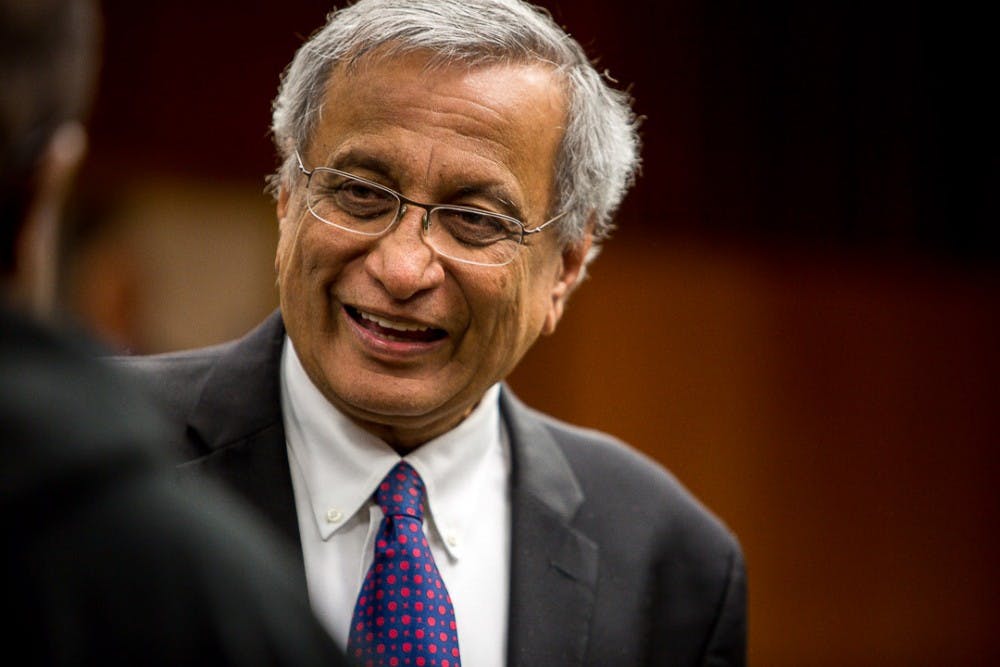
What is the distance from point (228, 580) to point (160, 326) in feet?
14.3

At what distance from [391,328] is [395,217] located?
0.50 feet

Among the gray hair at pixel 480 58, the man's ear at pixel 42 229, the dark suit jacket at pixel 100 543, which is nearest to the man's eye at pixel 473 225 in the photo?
the gray hair at pixel 480 58

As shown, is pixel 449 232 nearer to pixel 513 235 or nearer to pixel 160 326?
pixel 513 235

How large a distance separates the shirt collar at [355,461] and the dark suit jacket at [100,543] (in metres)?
0.93

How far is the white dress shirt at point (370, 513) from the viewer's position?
1.63 meters

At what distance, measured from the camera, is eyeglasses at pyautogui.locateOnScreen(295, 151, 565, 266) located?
1.61 meters

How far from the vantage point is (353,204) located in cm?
162

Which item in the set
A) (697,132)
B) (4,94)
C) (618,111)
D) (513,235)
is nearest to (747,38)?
(697,132)

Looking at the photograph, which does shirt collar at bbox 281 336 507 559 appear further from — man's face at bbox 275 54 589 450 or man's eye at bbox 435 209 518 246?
man's eye at bbox 435 209 518 246

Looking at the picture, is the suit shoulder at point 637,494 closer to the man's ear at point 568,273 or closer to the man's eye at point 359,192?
the man's ear at point 568,273

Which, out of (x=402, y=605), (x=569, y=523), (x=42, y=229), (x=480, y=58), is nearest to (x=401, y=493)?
(x=402, y=605)

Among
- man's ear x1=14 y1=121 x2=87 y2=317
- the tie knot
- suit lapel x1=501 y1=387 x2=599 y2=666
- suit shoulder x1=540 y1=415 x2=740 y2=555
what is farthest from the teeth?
man's ear x1=14 y1=121 x2=87 y2=317

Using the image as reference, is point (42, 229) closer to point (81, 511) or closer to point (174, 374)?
point (81, 511)

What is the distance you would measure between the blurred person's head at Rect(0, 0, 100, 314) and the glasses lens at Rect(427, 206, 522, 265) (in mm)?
842
